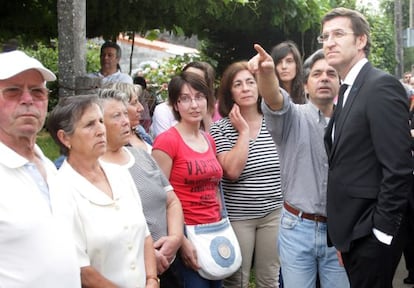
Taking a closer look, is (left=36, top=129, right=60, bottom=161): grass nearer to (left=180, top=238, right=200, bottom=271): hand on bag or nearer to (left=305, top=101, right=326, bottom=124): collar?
(left=180, top=238, right=200, bottom=271): hand on bag

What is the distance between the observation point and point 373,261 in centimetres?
296

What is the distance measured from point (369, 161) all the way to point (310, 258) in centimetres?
81

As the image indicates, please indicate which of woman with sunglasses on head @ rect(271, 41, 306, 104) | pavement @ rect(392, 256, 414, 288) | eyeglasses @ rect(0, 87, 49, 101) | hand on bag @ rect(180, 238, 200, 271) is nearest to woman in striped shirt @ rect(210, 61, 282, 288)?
woman with sunglasses on head @ rect(271, 41, 306, 104)

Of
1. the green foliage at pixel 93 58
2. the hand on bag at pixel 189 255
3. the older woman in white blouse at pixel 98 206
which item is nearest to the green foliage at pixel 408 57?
the green foliage at pixel 93 58

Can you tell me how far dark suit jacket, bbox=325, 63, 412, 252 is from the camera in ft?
9.37

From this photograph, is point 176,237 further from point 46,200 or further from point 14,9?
point 14,9

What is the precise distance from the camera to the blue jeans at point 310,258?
344 centimetres

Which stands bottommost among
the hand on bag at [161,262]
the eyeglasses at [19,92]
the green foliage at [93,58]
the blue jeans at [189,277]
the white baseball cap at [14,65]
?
the green foliage at [93,58]

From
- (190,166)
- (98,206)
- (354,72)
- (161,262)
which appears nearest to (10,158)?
(98,206)

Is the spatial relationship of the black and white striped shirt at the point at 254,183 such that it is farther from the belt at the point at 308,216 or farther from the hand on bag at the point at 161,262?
the hand on bag at the point at 161,262

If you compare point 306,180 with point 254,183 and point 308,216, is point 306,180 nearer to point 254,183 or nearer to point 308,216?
point 308,216

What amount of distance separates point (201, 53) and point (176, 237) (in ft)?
26.7

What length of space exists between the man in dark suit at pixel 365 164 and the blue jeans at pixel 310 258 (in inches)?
11.6

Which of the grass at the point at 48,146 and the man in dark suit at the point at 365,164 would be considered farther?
the grass at the point at 48,146
